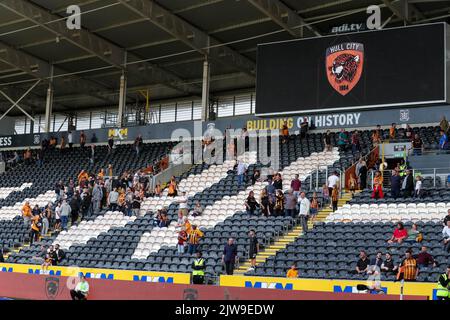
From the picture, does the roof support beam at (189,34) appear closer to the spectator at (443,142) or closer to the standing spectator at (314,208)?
the standing spectator at (314,208)

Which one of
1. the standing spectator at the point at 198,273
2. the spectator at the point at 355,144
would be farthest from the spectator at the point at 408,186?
the standing spectator at the point at 198,273

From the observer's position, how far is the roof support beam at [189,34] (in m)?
27.7

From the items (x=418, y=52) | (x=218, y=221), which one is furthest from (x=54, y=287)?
(x=418, y=52)

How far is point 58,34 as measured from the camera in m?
30.4

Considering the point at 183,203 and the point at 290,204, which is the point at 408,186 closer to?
the point at 290,204

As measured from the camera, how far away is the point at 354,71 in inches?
971

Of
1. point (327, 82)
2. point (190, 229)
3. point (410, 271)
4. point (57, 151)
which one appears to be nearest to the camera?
point (410, 271)

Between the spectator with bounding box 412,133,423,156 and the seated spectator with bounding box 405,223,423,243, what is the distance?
603 cm

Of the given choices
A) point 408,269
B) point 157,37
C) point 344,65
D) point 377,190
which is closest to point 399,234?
point 408,269

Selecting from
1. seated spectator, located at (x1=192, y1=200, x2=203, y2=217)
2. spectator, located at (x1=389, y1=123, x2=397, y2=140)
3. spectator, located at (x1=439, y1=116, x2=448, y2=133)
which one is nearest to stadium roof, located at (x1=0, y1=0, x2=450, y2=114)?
spectator, located at (x1=389, y1=123, x2=397, y2=140)

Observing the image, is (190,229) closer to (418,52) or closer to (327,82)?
(327,82)

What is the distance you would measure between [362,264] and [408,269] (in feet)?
4.46

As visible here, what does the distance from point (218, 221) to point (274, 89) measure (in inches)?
236

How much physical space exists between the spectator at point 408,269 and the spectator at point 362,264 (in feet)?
3.43
